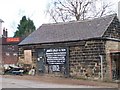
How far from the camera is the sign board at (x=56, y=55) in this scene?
31.9 metres

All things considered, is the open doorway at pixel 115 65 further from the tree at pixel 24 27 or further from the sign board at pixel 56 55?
the tree at pixel 24 27

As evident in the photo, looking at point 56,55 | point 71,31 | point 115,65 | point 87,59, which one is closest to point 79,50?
point 87,59

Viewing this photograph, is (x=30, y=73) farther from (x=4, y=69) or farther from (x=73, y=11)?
(x=73, y=11)

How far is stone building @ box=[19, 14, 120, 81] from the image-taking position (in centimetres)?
2930

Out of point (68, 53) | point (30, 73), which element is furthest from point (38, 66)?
point (68, 53)

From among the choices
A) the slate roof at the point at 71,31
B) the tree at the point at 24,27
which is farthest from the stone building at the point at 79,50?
the tree at the point at 24,27

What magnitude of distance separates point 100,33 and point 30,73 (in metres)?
9.43

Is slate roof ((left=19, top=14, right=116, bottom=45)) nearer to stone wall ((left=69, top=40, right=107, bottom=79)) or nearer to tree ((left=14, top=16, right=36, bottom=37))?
stone wall ((left=69, top=40, right=107, bottom=79))

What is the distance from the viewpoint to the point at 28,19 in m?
73.2

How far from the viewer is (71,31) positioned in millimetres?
33594

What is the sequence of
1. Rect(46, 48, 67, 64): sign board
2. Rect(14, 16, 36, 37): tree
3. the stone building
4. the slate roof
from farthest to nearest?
Rect(14, 16, 36, 37): tree
Rect(46, 48, 67, 64): sign board
the slate roof
the stone building

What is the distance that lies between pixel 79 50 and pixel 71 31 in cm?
352

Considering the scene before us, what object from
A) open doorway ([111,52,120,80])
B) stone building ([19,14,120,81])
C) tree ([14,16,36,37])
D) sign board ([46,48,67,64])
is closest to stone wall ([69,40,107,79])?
stone building ([19,14,120,81])

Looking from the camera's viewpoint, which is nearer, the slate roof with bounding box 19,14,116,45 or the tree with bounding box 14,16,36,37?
the slate roof with bounding box 19,14,116,45
